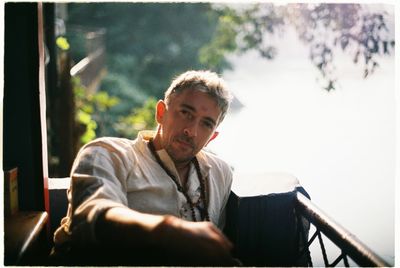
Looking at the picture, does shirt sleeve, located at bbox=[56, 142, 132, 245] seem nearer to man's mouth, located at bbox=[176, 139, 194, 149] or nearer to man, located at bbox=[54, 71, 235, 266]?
man, located at bbox=[54, 71, 235, 266]

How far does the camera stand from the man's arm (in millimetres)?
1413

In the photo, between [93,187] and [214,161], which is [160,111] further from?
[93,187]

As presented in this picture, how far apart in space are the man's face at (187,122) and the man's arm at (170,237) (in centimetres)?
76

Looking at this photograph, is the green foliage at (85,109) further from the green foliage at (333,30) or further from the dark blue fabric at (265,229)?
the dark blue fabric at (265,229)

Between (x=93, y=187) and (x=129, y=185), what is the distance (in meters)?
0.33

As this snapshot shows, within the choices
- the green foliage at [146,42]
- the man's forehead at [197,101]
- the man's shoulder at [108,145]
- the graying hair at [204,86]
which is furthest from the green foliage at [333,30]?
the green foliage at [146,42]

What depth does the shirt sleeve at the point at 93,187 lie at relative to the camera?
1551 millimetres

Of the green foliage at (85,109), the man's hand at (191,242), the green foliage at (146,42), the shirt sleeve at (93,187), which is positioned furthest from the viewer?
the green foliage at (146,42)

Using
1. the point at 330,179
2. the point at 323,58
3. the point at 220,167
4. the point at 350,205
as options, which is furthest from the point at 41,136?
the point at 330,179

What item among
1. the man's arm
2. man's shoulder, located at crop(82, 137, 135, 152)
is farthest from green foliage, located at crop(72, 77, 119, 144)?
the man's arm

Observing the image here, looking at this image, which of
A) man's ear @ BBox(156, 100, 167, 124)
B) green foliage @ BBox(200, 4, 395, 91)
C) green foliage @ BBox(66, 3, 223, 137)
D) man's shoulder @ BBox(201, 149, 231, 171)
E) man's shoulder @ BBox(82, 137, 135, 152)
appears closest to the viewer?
man's shoulder @ BBox(82, 137, 135, 152)

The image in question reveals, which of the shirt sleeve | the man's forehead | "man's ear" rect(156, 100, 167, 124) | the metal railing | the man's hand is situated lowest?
the metal railing

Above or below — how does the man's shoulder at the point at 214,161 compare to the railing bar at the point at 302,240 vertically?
above

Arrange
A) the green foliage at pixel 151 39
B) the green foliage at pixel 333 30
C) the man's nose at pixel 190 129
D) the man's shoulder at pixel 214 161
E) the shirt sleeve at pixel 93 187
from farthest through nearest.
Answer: the green foliage at pixel 151 39 < the green foliage at pixel 333 30 < the man's shoulder at pixel 214 161 < the man's nose at pixel 190 129 < the shirt sleeve at pixel 93 187
